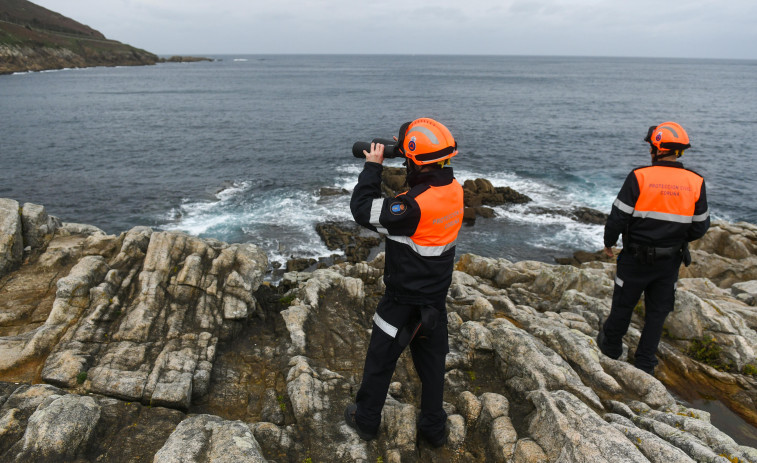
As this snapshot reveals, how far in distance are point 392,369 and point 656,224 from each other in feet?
15.2

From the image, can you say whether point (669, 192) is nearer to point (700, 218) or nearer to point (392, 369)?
point (700, 218)

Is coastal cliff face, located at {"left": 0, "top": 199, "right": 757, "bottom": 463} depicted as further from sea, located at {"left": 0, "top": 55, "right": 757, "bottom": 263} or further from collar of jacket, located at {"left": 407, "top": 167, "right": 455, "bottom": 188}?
sea, located at {"left": 0, "top": 55, "right": 757, "bottom": 263}

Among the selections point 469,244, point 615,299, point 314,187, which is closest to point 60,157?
point 314,187

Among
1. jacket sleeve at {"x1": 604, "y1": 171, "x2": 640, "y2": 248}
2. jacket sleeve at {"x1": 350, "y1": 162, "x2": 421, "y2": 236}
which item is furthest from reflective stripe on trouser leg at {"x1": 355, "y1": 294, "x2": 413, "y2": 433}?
jacket sleeve at {"x1": 604, "y1": 171, "x2": 640, "y2": 248}

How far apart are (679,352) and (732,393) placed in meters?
1.10

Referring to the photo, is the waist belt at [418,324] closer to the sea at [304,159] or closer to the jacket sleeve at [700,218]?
the jacket sleeve at [700,218]

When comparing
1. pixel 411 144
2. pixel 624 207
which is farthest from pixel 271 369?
pixel 624 207

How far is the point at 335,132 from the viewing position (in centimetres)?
A: 5066

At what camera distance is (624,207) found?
6469 millimetres

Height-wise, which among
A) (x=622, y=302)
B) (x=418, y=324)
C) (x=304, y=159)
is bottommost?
(x=304, y=159)

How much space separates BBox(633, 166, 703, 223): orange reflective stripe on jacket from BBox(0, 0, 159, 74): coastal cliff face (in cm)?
15431

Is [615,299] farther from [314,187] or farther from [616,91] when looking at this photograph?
[616,91]

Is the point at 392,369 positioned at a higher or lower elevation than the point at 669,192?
lower

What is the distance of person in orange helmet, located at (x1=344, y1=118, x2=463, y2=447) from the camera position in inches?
176
